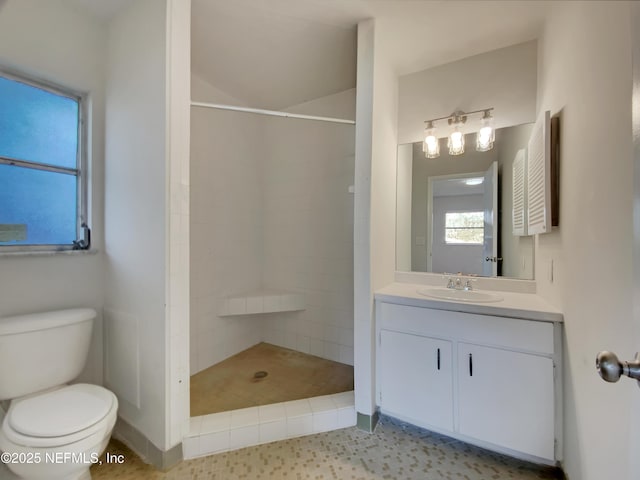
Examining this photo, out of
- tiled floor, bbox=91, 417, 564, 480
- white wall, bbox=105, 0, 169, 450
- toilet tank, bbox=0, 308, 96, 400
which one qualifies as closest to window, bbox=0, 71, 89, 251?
white wall, bbox=105, 0, 169, 450

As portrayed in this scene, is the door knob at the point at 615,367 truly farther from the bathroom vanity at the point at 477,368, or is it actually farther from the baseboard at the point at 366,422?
the baseboard at the point at 366,422

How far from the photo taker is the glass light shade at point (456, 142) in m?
1.92

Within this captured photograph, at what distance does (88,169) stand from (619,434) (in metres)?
2.69

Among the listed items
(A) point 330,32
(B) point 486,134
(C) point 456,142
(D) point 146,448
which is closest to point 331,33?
(A) point 330,32

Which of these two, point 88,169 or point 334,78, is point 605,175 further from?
point 88,169

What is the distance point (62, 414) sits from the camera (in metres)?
Answer: 1.17

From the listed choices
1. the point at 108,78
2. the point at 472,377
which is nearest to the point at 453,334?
the point at 472,377

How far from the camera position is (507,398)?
1.36 m

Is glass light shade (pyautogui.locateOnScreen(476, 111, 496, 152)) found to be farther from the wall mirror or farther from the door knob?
the door knob

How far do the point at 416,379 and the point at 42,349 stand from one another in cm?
201

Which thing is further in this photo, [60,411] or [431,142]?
[431,142]

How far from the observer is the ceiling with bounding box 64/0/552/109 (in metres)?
1.51

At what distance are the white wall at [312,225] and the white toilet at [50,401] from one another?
161 cm

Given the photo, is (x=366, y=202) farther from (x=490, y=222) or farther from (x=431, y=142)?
(x=490, y=222)
